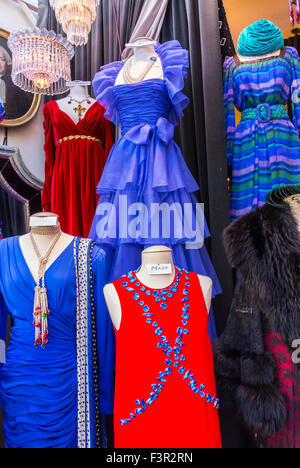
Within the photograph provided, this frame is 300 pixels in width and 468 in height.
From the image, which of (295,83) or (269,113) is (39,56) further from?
(295,83)

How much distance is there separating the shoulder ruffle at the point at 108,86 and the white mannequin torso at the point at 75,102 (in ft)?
1.09

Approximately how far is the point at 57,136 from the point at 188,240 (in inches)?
46.2

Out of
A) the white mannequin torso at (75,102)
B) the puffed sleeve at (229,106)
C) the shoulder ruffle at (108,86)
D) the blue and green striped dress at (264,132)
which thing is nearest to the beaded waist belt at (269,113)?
the blue and green striped dress at (264,132)

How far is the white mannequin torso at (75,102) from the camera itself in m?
2.57

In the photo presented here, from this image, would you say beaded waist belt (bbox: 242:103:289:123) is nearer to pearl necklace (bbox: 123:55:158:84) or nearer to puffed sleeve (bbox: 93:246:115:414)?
pearl necklace (bbox: 123:55:158:84)

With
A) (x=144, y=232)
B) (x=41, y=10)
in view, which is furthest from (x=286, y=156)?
(x=41, y=10)

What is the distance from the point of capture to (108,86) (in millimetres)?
2232

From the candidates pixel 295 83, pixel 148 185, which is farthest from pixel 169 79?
pixel 295 83

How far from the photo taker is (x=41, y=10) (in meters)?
2.95

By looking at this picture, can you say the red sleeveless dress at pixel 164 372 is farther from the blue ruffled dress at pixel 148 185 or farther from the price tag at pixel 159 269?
the blue ruffled dress at pixel 148 185

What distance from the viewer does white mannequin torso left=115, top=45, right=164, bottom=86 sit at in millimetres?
2113

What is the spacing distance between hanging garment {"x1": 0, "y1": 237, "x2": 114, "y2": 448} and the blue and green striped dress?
1.00 metres

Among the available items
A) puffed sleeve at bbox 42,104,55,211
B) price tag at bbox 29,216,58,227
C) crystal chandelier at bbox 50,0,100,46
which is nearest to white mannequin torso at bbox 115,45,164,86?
crystal chandelier at bbox 50,0,100,46
